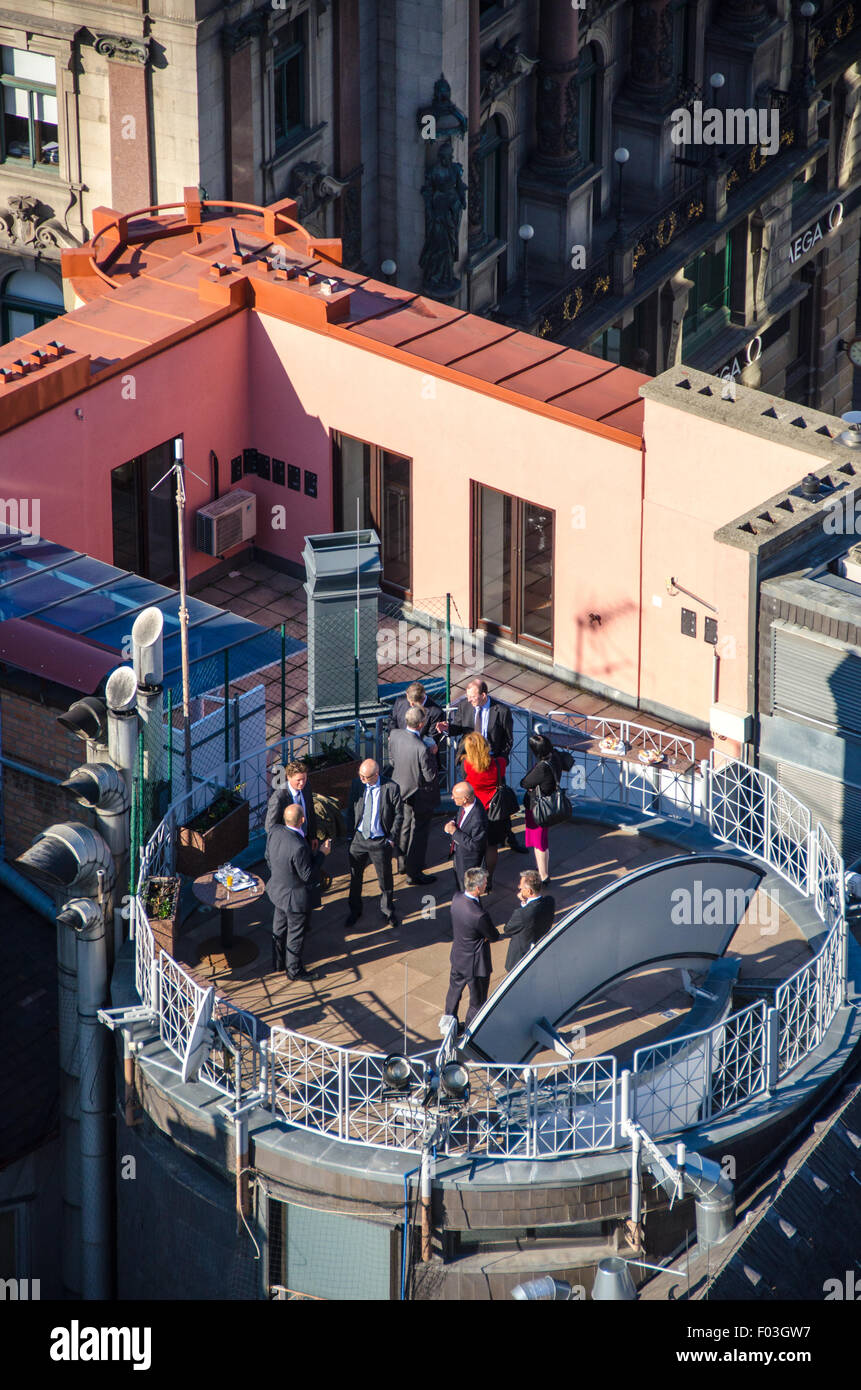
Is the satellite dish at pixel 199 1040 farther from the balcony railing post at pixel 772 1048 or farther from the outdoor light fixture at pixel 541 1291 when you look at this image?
the balcony railing post at pixel 772 1048

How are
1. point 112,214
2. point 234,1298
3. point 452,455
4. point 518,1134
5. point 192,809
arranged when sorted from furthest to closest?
point 112,214 < point 452,455 < point 192,809 < point 234,1298 < point 518,1134

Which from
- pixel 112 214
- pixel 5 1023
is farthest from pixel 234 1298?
pixel 112 214

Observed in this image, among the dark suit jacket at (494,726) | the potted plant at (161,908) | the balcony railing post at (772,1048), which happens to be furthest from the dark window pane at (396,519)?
the balcony railing post at (772,1048)

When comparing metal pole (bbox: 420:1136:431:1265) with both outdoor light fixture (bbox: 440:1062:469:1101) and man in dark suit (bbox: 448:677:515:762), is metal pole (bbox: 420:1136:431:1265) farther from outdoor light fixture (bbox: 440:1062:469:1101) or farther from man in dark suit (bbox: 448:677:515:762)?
man in dark suit (bbox: 448:677:515:762)

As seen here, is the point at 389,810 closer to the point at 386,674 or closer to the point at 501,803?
the point at 501,803
